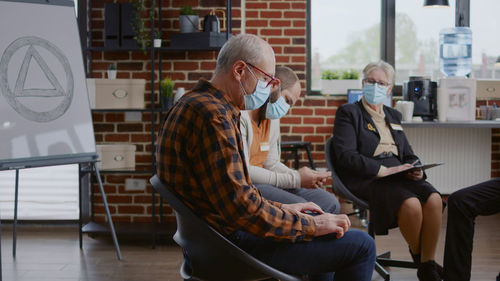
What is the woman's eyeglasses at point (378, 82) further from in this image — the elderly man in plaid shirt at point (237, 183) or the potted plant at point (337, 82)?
the elderly man in plaid shirt at point (237, 183)

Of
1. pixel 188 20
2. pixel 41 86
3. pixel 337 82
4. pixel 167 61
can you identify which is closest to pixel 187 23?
pixel 188 20

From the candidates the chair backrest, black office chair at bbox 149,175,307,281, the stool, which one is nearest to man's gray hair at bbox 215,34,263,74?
black office chair at bbox 149,175,307,281

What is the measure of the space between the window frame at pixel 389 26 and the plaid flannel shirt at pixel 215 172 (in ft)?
10.9

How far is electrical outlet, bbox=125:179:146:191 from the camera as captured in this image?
4.40m

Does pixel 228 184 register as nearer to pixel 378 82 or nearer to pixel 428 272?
pixel 428 272

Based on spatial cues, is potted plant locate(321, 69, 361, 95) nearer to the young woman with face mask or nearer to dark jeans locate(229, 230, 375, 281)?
the young woman with face mask

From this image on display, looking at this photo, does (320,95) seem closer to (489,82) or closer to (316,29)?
(316,29)

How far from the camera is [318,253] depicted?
1.74 metres

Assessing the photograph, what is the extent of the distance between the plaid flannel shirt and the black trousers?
1.37 meters

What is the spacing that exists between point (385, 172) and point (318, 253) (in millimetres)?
1569

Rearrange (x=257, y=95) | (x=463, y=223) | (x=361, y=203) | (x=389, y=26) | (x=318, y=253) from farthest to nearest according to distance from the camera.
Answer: (x=389, y=26) < (x=361, y=203) < (x=463, y=223) < (x=257, y=95) < (x=318, y=253)

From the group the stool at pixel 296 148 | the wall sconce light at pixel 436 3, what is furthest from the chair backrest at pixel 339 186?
the wall sconce light at pixel 436 3

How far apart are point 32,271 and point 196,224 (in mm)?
2099

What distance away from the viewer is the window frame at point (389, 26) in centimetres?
496
